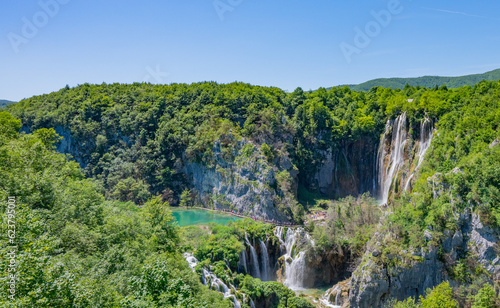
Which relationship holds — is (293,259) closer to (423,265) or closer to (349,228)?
(349,228)

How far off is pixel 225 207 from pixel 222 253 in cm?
2371

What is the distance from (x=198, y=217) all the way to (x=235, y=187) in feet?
24.4

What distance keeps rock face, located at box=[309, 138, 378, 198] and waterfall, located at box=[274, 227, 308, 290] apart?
2336 centimetres

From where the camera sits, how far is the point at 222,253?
33094 millimetres

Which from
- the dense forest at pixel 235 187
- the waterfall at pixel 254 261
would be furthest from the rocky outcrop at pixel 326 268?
the waterfall at pixel 254 261

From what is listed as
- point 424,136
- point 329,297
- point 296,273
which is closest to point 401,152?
point 424,136

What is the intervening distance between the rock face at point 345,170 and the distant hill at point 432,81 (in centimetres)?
5279

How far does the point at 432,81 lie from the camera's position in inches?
5295

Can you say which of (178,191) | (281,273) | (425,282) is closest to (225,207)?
(178,191)

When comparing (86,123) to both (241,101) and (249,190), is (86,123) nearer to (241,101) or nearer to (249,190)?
(241,101)

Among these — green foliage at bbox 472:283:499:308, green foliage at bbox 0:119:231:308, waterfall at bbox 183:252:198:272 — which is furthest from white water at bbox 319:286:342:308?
green foliage at bbox 0:119:231:308

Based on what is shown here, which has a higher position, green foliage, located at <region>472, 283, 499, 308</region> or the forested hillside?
the forested hillside

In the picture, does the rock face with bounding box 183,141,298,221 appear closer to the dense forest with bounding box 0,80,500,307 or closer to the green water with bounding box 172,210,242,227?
the dense forest with bounding box 0,80,500,307

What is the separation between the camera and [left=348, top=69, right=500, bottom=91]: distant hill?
368 ft
